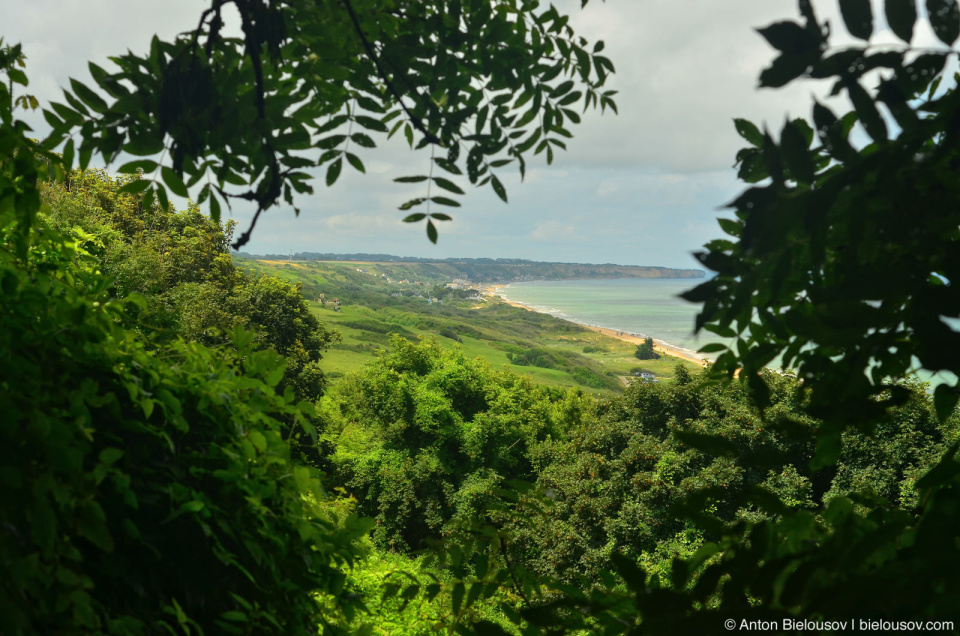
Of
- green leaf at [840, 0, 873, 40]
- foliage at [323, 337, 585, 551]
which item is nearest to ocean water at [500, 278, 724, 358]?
foliage at [323, 337, 585, 551]

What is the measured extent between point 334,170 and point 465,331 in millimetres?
90092

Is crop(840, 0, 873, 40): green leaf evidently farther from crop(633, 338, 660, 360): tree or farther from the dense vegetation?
crop(633, 338, 660, 360): tree

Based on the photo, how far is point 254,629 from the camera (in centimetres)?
146

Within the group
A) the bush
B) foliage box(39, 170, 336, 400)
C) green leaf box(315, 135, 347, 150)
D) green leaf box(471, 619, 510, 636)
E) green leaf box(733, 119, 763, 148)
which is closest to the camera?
the bush

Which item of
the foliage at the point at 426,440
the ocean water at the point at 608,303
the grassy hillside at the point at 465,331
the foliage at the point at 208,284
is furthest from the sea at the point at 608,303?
the foliage at the point at 208,284

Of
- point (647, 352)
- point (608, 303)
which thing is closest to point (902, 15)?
point (647, 352)

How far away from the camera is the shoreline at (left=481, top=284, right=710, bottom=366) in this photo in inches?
2046

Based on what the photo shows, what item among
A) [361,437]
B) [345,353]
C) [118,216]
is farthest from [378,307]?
[118,216]

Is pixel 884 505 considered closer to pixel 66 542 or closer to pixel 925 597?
pixel 925 597

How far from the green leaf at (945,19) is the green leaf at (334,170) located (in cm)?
147

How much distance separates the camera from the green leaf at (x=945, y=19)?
84 cm

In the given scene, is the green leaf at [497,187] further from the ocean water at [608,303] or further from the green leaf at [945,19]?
the ocean water at [608,303]

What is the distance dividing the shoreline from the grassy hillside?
51.3 inches

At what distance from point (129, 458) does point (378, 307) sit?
97.6 meters
